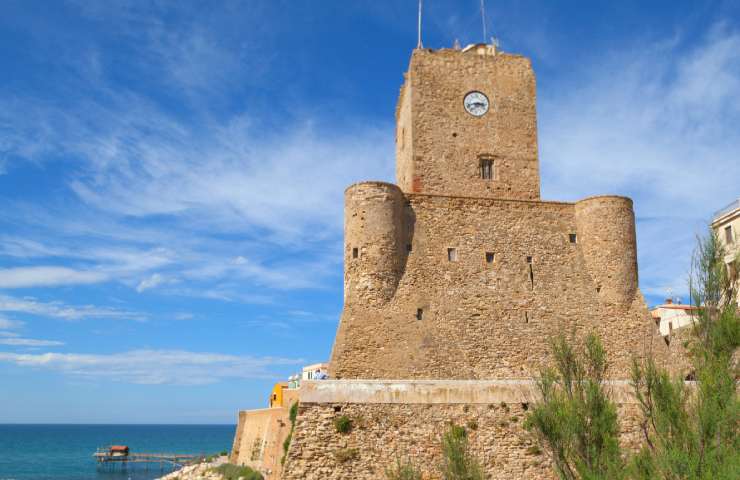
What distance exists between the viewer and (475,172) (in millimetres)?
25344

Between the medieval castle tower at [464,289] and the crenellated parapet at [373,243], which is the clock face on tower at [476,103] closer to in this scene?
the medieval castle tower at [464,289]

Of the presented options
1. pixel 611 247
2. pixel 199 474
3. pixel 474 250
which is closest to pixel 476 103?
pixel 474 250

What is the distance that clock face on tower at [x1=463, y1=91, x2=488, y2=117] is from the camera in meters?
25.9

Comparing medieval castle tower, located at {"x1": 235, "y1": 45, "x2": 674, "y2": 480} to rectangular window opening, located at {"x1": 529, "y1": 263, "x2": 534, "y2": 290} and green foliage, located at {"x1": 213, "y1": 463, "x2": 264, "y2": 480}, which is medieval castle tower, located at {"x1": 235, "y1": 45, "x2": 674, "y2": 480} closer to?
rectangular window opening, located at {"x1": 529, "y1": 263, "x2": 534, "y2": 290}

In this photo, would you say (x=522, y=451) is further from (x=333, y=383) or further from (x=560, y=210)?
(x=560, y=210)

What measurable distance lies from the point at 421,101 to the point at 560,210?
6.15 meters

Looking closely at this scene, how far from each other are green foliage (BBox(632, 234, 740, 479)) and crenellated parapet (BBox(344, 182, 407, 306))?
8012mm

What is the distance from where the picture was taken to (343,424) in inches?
699

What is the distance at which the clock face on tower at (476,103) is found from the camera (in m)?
25.9


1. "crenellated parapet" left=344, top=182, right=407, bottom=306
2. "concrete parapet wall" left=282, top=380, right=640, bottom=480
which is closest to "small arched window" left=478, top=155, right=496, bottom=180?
"crenellated parapet" left=344, top=182, right=407, bottom=306

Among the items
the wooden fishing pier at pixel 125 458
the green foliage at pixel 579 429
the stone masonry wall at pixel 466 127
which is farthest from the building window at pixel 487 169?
the wooden fishing pier at pixel 125 458

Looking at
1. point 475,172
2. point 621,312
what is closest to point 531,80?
point 475,172

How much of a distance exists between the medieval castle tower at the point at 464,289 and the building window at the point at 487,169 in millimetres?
37

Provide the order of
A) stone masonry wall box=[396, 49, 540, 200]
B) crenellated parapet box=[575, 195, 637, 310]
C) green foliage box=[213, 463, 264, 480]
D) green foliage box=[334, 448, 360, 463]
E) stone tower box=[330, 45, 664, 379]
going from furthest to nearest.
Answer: green foliage box=[213, 463, 264, 480] → stone masonry wall box=[396, 49, 540, 200] → crenellated parapet box=[575, 195, 637, 310] → stone tower box=[330, 45, 664, 379] → green foliage box=[334, 448, 360, 463]
